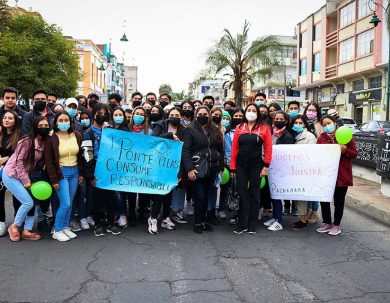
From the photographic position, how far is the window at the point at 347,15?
33.7 metres

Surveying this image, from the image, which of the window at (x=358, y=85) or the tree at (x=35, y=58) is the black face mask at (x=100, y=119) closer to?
the tree at (x=35, y=58)

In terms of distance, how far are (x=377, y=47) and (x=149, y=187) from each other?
91.4 ft

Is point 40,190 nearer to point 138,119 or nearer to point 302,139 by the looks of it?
point 138,119

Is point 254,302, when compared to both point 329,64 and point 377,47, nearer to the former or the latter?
point 377,47

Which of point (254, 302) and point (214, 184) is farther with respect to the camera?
point (214, 184)

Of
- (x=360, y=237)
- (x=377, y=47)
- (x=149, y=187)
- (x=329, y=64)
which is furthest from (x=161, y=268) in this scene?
(x=329, y=64)

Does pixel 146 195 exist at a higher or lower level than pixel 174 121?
lower

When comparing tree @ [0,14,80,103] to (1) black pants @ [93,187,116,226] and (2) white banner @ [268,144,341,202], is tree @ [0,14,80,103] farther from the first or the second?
(2) white banner @ [268,144,341,202]

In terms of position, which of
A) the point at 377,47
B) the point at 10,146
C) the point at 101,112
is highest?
the point at 377,47

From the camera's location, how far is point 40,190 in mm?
5488

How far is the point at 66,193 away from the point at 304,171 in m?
3.57

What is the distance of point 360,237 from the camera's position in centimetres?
613

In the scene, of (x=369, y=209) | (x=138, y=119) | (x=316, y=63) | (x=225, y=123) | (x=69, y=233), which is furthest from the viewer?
(x=316, y=63)

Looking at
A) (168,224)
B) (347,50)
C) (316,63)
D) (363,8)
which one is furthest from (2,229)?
(316,63)
